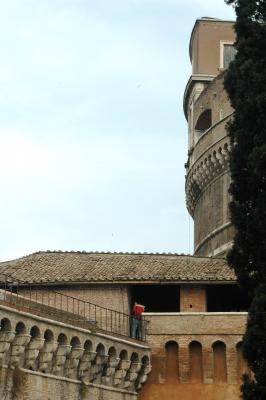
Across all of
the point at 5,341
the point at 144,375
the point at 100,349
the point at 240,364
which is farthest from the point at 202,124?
the point at 5,341

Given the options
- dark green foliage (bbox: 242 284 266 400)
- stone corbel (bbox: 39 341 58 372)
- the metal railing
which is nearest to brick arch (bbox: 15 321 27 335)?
stone corbel (bbox: 39 341 58 372)

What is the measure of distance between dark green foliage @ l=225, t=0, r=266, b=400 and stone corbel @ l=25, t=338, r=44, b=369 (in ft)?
13.9

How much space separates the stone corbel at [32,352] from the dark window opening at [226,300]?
695cm

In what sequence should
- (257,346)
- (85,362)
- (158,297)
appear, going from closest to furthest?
(257,346) → (85,362) → (158,297)

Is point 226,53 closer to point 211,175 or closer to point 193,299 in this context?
point 211,175

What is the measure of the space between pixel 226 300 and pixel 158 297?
5.83 feet

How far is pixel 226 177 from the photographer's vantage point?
33781mm

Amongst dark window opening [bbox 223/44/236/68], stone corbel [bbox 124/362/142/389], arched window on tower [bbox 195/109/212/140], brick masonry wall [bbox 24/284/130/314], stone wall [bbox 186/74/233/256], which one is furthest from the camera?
dark window opening [bbox 223/44/236/68]

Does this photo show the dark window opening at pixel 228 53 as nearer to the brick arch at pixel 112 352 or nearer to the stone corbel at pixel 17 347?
the brick arch at pixel 112 352

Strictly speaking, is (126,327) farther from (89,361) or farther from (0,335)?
(0,335)

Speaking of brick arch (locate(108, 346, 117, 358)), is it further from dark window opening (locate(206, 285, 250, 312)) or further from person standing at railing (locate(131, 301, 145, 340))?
dark window opening (locate(206, 285, 250, 312))

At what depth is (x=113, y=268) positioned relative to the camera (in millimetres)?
29156

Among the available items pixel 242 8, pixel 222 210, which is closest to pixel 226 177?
pixel 222 210

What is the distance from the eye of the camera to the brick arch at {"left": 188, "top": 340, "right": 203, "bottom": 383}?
90.6ft
